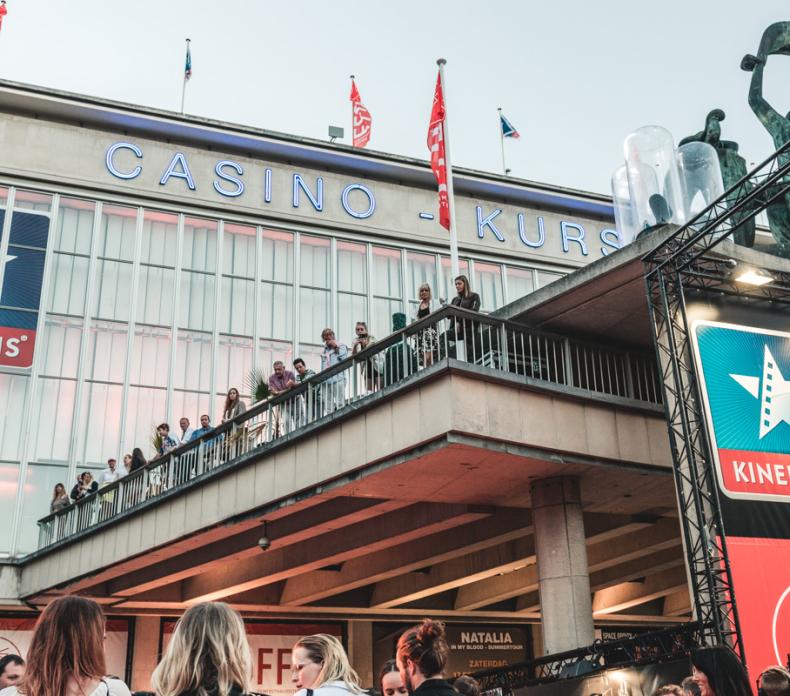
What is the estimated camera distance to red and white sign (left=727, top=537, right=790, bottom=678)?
548 inches

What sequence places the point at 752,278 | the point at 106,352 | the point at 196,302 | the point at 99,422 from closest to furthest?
the point at 752,278
the point at 99,422
the point at 106,352
the point at 196,302

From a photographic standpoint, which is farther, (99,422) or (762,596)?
(99,422)

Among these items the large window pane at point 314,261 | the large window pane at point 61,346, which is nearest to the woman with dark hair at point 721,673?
the large window pane at point 61,346

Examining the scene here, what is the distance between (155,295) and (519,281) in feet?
48.0

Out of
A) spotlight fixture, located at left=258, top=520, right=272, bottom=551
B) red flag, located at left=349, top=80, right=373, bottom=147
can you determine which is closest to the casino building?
spotlight fixture, located at left=258, top=520, right=272, bottom=551

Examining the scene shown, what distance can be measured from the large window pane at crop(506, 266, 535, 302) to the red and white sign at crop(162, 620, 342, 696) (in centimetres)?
1573

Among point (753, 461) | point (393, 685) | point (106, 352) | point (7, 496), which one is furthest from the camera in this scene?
point (106, 352)

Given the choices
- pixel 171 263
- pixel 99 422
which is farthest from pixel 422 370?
pixel 171 263

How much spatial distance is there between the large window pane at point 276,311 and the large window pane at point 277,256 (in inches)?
14.6

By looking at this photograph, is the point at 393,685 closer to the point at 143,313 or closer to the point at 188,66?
the point at 143,313

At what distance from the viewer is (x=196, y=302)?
115 feet

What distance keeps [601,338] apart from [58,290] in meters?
20.8

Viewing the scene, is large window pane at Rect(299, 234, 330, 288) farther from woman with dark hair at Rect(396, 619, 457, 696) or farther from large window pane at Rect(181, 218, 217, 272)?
woman with dark hair at Rect(396, 619, 457, 696)

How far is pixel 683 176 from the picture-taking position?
20531 mm
